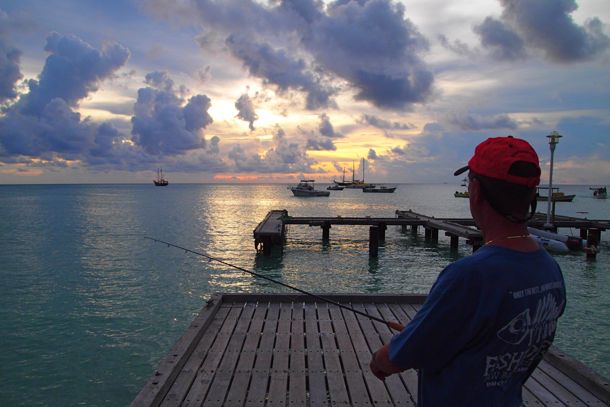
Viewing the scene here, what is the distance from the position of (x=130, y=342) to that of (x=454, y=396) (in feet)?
37.0

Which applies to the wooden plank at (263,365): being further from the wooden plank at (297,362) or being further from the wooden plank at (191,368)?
the wooden plank at (191,368)

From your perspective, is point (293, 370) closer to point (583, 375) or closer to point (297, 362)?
point (297, 362)

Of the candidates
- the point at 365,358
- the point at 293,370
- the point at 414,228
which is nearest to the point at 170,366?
the point at 293,370

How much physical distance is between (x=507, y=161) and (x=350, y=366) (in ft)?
14.1

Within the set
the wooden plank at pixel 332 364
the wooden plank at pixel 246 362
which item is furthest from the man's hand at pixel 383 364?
the wooden plank at pixel 246 362

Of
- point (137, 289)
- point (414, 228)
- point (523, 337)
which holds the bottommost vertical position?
point (137, 289)

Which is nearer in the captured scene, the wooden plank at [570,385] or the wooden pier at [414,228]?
the wooden plank at [570,385]

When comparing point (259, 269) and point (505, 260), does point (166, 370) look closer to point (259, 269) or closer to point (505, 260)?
point (505, 260)

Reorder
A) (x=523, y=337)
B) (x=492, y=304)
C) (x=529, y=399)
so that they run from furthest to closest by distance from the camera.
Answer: (x=529, y=399) < (x=523, y=337) < (x=492, y=304)

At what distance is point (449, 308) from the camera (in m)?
1.82

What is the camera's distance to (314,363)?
218 inches

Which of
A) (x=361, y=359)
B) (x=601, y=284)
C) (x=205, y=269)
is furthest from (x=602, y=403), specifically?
(x=205, y=269)

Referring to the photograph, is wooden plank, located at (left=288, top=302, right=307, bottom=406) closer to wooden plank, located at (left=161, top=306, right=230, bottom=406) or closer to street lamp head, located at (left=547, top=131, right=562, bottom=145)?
wooden plank, located at (left=161, top=306, right=230, bottom=406)

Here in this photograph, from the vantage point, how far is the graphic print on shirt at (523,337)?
1876 mm
